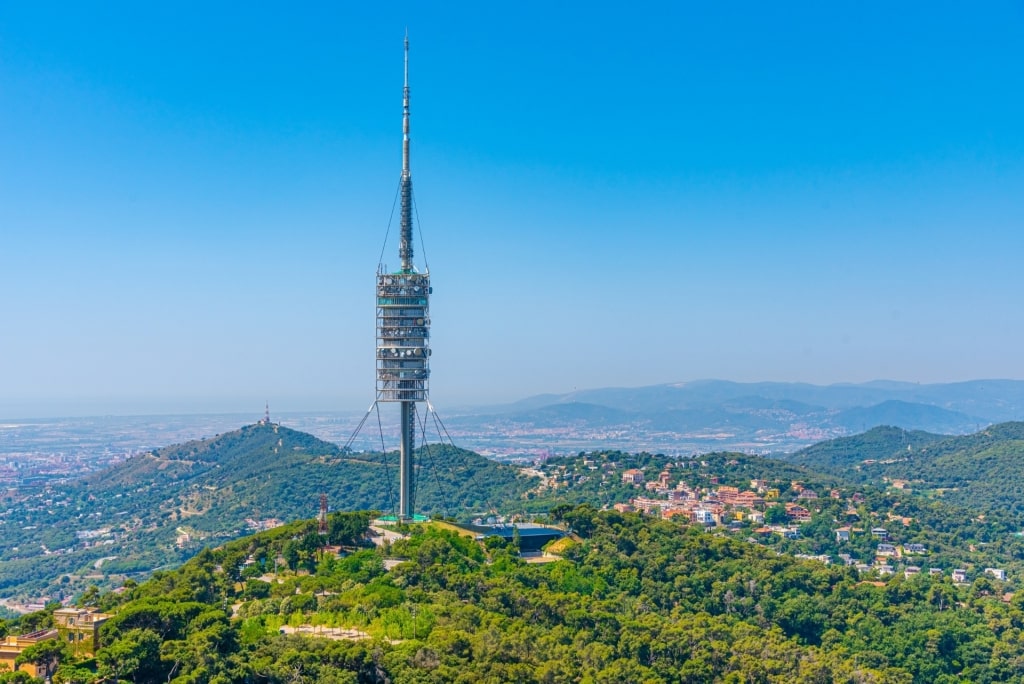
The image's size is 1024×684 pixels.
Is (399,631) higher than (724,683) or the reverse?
higher

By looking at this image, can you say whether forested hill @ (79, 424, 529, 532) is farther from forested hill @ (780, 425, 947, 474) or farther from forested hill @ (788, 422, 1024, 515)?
forested hill @ (780, 425, 947, 474)

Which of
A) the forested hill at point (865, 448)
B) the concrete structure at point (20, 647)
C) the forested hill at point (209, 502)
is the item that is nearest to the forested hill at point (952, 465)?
the forested hill at point (865, 448)

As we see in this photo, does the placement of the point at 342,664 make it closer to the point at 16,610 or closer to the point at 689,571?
A: the point at 689,571

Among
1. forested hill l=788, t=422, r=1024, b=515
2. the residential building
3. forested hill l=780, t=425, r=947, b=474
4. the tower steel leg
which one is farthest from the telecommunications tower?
forested hill l=780, t=425, r=947, b=474

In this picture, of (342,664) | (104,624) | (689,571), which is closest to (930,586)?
(689,571)

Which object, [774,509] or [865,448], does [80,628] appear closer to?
[774,509]

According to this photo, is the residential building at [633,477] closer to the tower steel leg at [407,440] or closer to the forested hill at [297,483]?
the forested hill at [297,483]

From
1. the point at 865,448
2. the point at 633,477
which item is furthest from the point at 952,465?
the point at 633,477

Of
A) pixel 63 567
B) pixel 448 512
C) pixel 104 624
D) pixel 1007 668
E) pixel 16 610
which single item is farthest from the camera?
pixel 63 567
